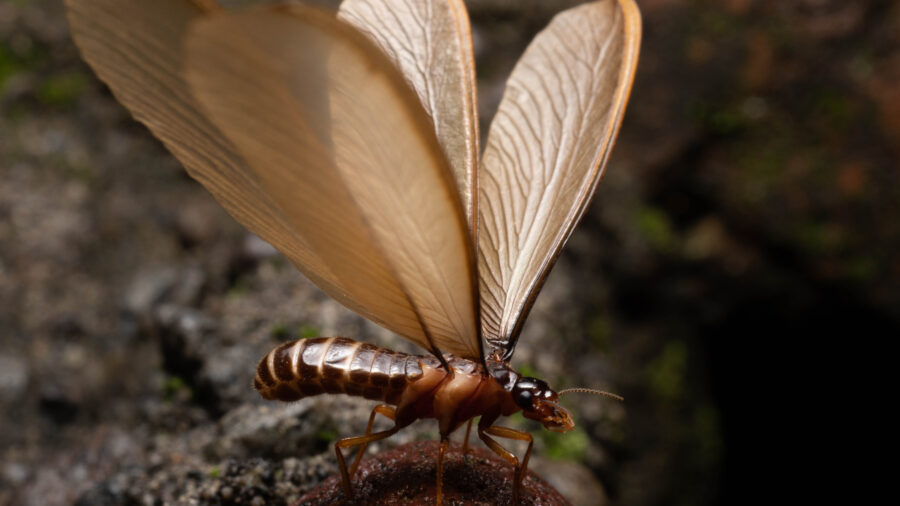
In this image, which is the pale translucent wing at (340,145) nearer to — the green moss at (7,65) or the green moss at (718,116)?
the green moss at (718,116)

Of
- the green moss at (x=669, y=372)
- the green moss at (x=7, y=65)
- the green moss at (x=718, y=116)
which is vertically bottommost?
the green moss at (x=669, y=372)

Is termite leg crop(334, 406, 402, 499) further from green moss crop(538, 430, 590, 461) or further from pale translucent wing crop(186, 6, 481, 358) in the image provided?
green moss crop(538, 430, 590, 461)

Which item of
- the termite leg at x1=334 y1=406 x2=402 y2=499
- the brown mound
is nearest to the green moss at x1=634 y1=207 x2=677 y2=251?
the brown mound

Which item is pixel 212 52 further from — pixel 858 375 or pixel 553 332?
pixel 858 375

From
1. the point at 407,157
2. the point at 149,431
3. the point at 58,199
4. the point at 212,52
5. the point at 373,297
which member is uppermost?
the point at 212,52

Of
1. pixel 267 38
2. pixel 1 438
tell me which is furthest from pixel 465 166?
pixel 1 438

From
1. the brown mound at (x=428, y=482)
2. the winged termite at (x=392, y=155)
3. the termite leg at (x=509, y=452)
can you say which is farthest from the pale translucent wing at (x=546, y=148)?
the brown mound at (x=428, y=482)
